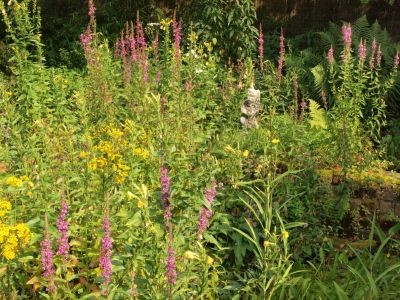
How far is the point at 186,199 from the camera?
10.9 ft

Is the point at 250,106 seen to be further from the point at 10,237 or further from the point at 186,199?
the point at 10,237

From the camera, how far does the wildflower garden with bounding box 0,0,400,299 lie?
2840 mm

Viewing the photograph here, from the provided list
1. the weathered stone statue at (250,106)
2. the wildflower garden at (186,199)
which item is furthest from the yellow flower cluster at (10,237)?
the weathered stone statue at (250,106)

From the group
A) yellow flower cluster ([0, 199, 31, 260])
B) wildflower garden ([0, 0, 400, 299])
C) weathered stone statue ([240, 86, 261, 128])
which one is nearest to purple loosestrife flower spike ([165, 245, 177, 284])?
wildflower garden ([0, 0, 400, 299])

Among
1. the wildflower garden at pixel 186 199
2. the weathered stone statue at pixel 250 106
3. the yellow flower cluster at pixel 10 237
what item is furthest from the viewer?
the weathered stone statue at pixel 250 106

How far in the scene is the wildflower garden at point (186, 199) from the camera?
284 cm

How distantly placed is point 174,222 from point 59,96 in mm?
3096

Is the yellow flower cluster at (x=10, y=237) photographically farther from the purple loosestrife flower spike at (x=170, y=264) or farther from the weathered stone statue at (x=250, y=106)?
the weathered stone statue at (x=250, y=106)

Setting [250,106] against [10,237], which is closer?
[10,237]

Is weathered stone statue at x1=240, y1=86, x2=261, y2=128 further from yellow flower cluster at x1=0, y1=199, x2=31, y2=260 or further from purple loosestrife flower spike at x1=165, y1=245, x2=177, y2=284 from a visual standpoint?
purple loosestrife flower spike at x1=165, y1=245, x2=177, y2=284

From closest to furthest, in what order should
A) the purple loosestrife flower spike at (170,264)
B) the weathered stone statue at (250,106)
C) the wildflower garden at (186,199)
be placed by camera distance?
the purple loosestrife flower spike at (170,264), the wildflower garden at (186,199), the weathered stone statue at (250,106)

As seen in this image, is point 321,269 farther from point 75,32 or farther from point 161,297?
A: point 75,32

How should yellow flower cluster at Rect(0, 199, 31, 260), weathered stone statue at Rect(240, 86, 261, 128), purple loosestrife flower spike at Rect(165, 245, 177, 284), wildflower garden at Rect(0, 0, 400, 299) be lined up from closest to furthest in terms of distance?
purple loosestrife flower spike at Rect(165, 245, 177, 284) → yellow flower cluster at Rect(0, 199, 31, 260) → wildflower garden at Rect(0, 0, 400, 299) → weathered stone statue at Rect(240, 86, 261, 128)

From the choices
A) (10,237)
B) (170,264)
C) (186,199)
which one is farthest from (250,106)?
(170,264)
